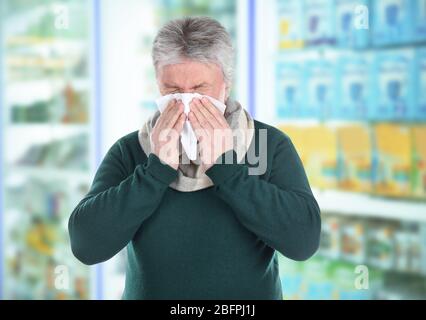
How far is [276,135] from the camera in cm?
133

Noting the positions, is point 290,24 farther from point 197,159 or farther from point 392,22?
point 197,159

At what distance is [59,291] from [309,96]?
191 cm

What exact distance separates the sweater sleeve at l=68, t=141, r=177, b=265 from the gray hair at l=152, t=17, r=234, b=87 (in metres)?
0.22

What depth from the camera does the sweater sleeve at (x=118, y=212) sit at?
120cm

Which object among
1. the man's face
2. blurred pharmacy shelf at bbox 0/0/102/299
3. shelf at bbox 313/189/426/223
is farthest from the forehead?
Answer: blurred pharmacy shelf at bbox 0/0/102/299

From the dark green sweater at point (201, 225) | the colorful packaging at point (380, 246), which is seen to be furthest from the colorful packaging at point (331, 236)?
the dark green sweater at point (201, 225)

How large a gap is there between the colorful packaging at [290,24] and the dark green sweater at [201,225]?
1563 millimetres

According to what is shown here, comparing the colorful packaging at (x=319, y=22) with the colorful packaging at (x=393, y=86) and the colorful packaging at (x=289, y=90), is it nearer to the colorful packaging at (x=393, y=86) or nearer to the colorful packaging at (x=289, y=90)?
the colorful packaging at (x=289, y=90)

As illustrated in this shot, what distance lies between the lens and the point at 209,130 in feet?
4.00

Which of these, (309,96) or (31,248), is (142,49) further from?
(31,248)

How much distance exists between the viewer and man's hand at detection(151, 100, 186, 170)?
1.21 meters

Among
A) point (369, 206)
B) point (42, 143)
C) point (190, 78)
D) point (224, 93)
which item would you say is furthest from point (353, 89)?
point (42, 143)

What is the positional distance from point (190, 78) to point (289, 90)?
5.39 ft
